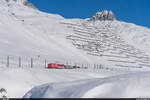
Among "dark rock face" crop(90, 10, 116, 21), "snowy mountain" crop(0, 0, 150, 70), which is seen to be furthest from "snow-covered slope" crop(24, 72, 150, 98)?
"dark rock face" crop(90, 10, 116, 21)

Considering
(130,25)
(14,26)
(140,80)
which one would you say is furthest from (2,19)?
(130,25)

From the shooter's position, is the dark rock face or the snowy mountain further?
the dark rock face

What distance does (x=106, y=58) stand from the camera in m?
71.1

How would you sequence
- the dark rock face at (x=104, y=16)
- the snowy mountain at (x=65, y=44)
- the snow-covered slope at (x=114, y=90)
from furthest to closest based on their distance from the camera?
the dark rock face at (x=104, y=16)
the snowy mountain at (x=65, y=44)
the snow-covered slope at (x=114, y=90)

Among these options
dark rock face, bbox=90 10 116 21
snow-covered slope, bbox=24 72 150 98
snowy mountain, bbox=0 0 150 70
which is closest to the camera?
snow-covered slope, bbox=24 72 150 98

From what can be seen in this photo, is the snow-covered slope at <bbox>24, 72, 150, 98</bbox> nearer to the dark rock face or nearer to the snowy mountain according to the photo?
the snowy mountain

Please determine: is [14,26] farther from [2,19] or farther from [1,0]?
[1,0]

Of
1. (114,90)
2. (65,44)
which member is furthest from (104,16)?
(114,90)

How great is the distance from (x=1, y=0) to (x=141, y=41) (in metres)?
82.7

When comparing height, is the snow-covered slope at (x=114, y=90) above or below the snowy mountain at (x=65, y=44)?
below

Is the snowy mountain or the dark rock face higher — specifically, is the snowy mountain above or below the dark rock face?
below

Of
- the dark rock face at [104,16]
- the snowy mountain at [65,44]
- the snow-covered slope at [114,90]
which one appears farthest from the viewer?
the dark rock face at [104,16]

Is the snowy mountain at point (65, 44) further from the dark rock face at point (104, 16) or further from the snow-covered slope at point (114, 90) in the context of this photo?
the dark rock face at point (104, 16)

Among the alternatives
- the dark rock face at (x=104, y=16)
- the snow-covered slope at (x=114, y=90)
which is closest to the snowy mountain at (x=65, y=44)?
the snow-covered slope at (x=114, y=90)
